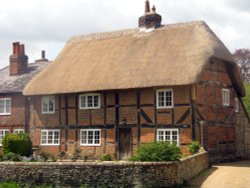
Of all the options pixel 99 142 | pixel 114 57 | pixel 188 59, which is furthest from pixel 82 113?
pixel 188 59

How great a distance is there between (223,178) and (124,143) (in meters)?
7.37

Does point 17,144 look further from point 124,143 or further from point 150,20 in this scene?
point 150,20

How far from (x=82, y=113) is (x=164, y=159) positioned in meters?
9.45

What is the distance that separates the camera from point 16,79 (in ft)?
95.4

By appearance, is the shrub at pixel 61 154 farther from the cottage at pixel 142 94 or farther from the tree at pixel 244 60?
the tree at pixel 244 60

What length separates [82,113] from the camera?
2366cm

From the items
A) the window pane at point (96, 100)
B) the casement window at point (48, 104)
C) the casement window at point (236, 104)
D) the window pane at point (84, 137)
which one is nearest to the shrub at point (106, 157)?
the window pane at point (84, 137)

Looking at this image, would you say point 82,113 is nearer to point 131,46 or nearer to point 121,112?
point 121,112

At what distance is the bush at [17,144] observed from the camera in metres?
22.6

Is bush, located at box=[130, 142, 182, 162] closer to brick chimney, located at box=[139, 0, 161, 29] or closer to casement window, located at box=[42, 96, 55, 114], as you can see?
casement window, located at box=[42, 96, 55, 114]

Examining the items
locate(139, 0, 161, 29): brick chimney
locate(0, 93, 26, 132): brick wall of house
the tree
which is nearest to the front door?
locate(139, 0, 161, 29): brick chimney

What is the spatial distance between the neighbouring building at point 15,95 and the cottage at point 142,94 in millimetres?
1392

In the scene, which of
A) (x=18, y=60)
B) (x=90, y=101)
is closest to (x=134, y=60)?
(x=90, y=101)

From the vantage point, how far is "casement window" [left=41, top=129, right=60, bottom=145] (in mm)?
24434
